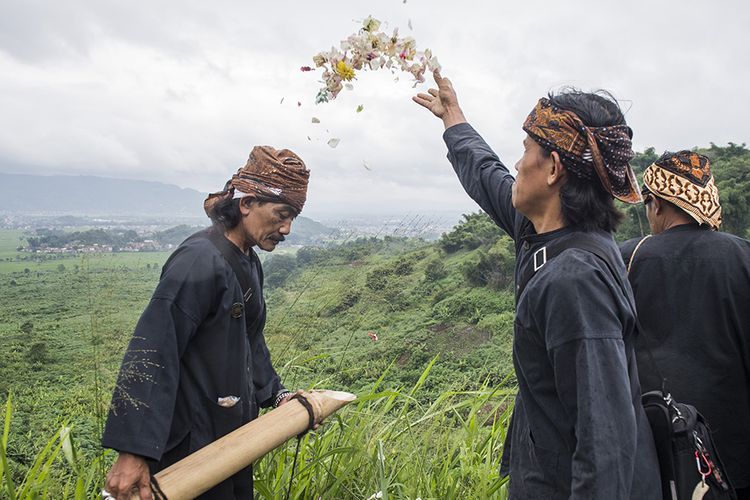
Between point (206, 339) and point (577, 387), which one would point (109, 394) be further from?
point (577, 387)

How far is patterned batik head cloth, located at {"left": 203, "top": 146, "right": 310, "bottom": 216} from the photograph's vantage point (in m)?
1.97

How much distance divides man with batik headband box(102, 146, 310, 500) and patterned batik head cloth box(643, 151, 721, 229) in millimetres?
1508

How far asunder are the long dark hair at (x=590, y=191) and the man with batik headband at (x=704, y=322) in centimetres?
96

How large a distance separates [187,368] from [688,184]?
208 cm

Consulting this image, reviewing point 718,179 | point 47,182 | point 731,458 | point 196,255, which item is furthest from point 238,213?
point 47,182

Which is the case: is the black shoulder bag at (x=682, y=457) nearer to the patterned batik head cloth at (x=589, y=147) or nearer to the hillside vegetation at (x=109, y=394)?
the patterned batik head cloth at (x=589, y=147)

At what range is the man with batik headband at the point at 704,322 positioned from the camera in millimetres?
2174

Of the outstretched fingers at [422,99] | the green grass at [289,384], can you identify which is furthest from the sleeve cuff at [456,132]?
the green grass at [289,384]

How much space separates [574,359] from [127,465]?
4.01ft

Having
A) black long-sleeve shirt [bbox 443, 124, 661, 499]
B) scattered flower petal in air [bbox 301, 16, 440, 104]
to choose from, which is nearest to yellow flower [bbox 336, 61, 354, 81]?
scattered flower petal in air [bbox 301, 16, 440, 104]

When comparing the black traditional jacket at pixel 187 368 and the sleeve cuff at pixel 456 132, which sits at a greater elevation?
the sleeve cuff at pixel 456 132

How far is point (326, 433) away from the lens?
9.23ft

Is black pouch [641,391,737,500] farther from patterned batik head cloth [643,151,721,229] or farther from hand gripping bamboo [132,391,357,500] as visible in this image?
patterned batik head cloth [643,151,721,229]

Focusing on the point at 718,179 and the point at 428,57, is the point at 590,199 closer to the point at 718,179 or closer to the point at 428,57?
the point at 428,57
